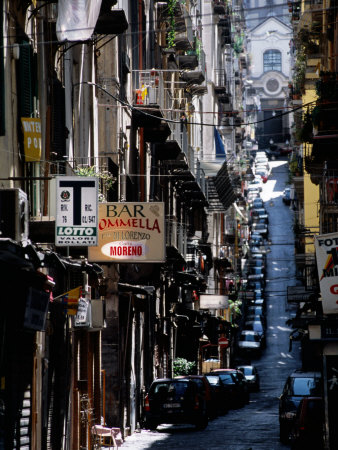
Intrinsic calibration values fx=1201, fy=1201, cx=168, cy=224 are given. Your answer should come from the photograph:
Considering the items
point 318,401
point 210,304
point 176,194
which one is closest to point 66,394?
point 318,401

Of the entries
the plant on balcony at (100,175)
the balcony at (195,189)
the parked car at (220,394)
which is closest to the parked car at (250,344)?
the balcony at (195,189)

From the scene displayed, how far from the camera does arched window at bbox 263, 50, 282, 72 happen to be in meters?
166

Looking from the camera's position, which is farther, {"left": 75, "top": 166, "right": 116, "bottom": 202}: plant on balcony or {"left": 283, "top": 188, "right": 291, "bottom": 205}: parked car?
{"left": 283, "top": 188, "right": 291, "bottom": 205}: parked car

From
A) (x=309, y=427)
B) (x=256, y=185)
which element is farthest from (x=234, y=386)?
(x=256, y=185)

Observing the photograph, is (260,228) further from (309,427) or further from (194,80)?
(309,427)

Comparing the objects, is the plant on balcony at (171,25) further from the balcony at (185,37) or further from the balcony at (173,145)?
the balcony at (173,145)

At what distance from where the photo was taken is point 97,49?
26.1 metres

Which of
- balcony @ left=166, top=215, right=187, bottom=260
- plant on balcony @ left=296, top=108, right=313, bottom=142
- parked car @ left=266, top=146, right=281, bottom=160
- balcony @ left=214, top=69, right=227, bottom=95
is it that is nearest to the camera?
plant on balcony @ left=296, top=108, right=313, bottom=142

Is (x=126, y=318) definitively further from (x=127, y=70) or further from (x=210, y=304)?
(x=210, y=304)

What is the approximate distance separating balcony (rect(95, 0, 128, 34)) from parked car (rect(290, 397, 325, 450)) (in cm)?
788

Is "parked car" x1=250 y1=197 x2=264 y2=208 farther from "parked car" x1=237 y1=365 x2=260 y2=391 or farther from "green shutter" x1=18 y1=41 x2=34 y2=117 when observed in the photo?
"green shutter" x1=18 y1=41 x2=34 y2=117

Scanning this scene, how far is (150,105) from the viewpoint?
3212 cm

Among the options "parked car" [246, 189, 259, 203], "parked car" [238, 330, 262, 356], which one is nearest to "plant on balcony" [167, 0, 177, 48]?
"parked car" [238, 330, 262, 356]

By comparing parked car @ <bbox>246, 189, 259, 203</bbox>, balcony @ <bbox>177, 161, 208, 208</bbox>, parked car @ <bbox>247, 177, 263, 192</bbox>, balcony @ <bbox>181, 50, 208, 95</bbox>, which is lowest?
balcony @ <bbox>177, 161, 208, 208</bbox>
